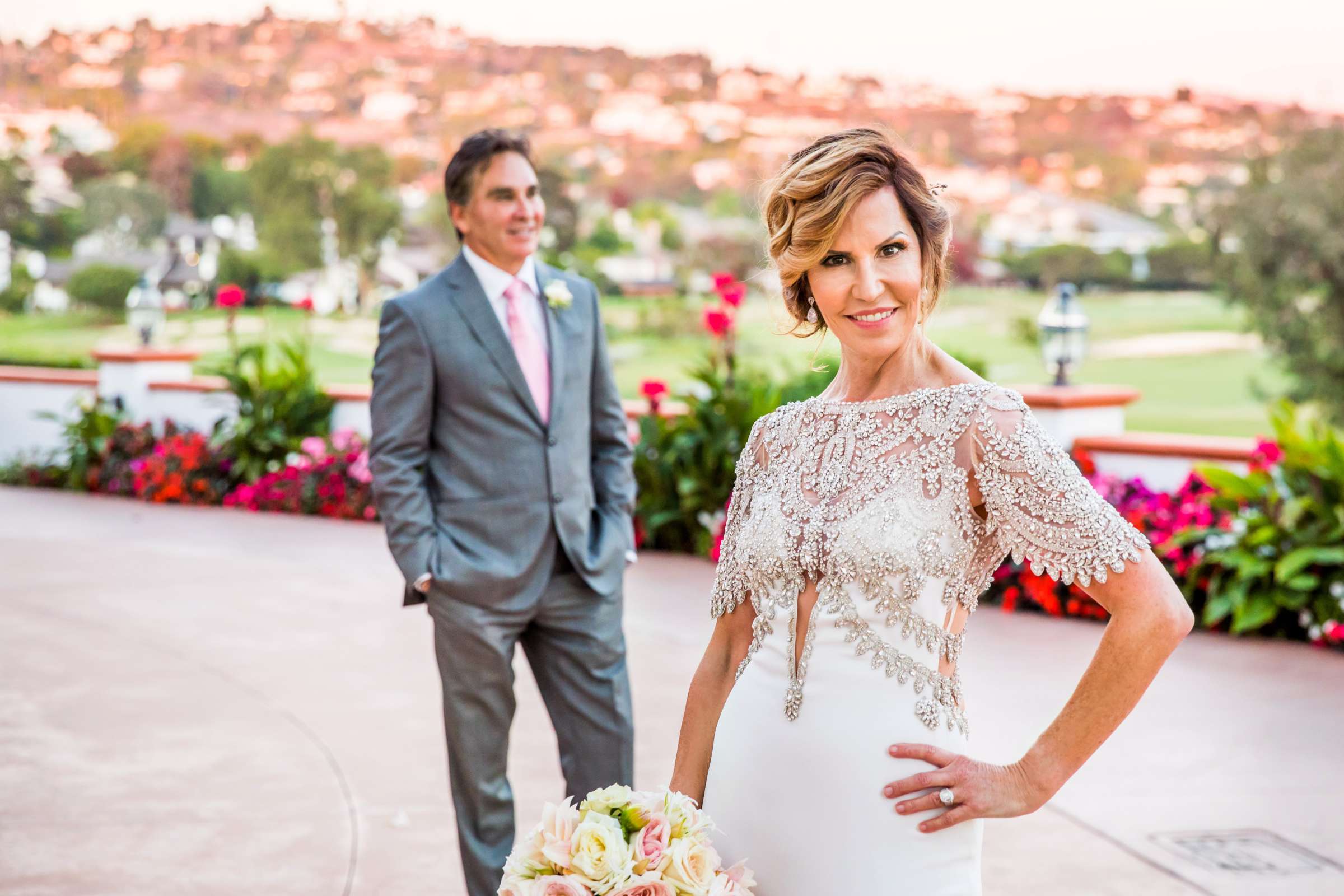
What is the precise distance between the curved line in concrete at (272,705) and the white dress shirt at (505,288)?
1.73 meters

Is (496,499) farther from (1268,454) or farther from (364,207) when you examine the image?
(364,207)

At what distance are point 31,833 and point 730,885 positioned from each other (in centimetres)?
354

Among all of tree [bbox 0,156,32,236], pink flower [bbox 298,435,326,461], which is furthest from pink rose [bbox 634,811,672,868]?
tree [bbox 0,156,32,236]

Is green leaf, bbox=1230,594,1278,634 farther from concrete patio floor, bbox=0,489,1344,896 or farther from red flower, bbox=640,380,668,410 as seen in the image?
red flower, bbox=640,380,668,410

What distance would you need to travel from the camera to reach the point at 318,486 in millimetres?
Answer: 11398

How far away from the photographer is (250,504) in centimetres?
1170

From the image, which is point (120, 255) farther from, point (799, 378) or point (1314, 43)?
point (1314, 43)

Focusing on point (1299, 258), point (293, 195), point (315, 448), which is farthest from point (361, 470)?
point (293, 195)

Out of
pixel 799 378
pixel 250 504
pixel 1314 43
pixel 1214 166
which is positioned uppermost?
pixel 1314 43

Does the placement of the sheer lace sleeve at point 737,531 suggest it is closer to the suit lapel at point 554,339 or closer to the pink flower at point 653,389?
the suit lapel at point 554,339

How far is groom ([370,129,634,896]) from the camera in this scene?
339 cm

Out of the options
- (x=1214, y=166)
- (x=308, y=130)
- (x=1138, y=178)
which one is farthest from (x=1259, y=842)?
(x=308, y=130)

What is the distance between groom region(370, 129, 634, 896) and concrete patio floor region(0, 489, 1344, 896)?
85 cm

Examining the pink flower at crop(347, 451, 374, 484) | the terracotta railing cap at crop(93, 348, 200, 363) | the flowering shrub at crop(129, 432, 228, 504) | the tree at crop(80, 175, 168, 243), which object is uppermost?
the tree at crop(80, 175, 168, 243)
